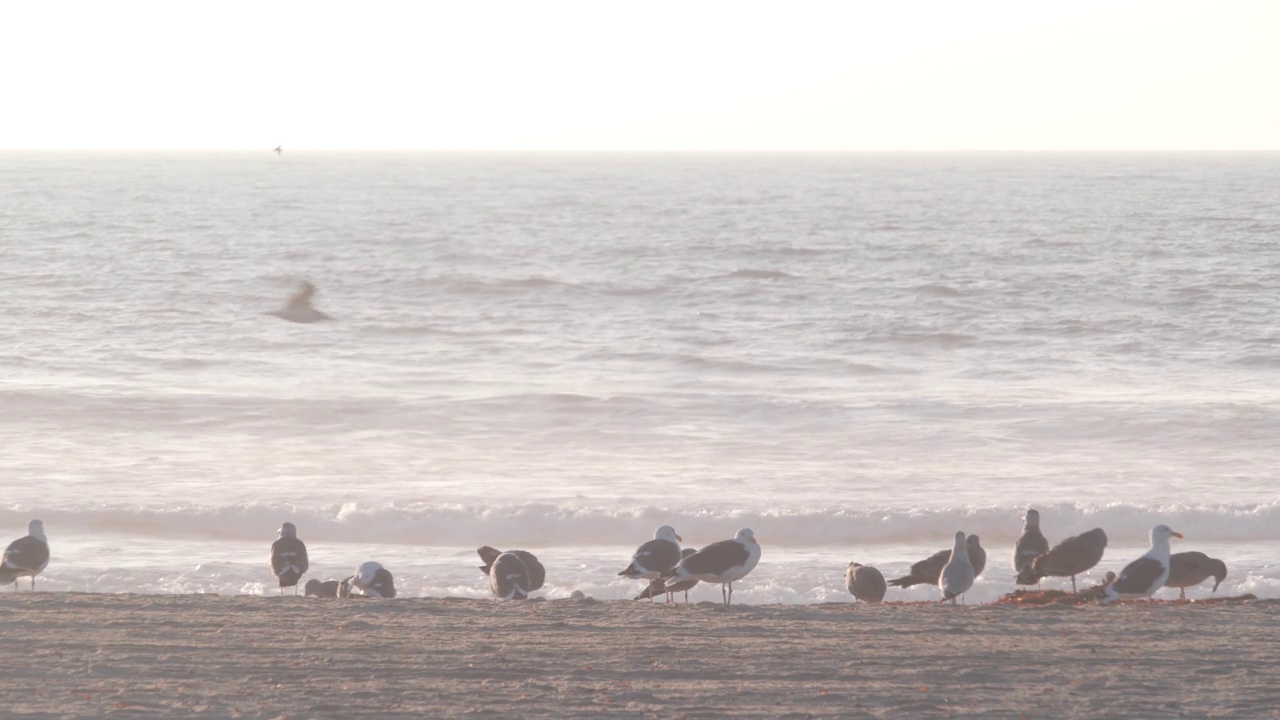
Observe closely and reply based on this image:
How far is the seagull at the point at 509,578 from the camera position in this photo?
951cm

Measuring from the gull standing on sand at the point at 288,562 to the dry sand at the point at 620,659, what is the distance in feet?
5.33

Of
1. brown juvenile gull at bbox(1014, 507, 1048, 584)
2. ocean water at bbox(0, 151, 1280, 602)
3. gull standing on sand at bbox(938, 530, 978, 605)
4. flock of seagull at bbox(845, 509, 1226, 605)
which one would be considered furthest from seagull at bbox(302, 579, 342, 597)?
brown juvenile gull at bbox(1014, 507, 1048, 584)

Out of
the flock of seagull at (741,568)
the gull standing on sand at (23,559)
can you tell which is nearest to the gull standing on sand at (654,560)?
the flock of seagull at (741,568)

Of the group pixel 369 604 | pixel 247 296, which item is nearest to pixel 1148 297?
pixel 247 296

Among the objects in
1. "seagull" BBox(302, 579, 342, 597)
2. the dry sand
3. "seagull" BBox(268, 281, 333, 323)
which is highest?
"seagull" BBox(268, 281, 333, 323)

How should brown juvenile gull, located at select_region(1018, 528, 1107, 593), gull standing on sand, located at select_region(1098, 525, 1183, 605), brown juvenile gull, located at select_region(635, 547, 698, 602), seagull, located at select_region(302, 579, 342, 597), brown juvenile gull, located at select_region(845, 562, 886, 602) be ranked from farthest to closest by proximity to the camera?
seagull, located at select_region(302, 579, 342, 597)
brown juvenile gull, located at select_region(1018, 528, 1107, 593)
brown juvenile gull, located at select_region(845, 562, 886, 602)
brown juvenile gull, located at select_region(635, 547, 698, 602)
gull standing on sand, located at select_region(1098, 525, 1183, 605)

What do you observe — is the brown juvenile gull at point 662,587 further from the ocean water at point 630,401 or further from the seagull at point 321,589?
the seagull at point 321,589

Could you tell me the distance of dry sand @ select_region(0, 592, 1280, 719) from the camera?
20.5 ft

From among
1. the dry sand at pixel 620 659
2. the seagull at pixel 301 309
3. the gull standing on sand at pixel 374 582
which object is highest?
the seagull at pixel 301 309

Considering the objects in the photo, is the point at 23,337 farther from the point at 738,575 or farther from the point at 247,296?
the point at 738,575

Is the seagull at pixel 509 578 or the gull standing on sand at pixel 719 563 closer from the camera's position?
the gull standing on sand at pixel 719 563

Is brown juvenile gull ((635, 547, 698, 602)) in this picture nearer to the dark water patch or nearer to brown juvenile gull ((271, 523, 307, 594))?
brown juvenile gull ((271, 523, 307, 594))

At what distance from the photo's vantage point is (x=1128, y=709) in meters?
6.20

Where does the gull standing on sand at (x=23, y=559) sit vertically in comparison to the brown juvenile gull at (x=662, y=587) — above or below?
above
